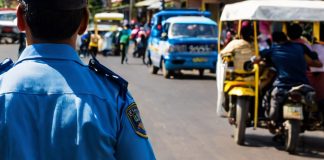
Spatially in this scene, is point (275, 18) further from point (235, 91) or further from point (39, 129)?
point (39, 129)

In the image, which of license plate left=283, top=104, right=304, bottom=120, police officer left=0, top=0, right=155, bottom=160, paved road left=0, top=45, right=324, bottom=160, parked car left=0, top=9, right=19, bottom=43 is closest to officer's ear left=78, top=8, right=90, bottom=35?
police officer left=0, top=0, right=155, bottom=160

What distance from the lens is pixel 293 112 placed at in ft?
26.8

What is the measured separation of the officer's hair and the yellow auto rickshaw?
640 cm

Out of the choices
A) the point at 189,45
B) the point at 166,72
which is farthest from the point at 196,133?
the point at 166,72

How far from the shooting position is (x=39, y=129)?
1.92 m

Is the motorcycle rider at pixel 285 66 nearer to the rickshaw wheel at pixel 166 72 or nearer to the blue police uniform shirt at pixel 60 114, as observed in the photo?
the blue police uniform shirt at pixel 60 114

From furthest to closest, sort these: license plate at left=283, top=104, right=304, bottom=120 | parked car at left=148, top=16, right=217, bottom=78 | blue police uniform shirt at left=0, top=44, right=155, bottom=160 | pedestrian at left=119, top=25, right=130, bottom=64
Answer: pedestrian at left=119, top=25, right=130, bottom=64
parked car at left=148, top=16, right=217, bottom=78
license plate at left=283, top=104, right=304, bottom=120
blue police uniform shirt at left=0, top=44, right=155, bottom=160

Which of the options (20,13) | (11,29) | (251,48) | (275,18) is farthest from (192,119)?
(11,29)

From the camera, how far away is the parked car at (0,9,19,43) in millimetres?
44219

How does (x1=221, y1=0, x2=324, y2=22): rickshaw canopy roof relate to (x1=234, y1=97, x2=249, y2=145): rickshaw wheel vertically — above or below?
above

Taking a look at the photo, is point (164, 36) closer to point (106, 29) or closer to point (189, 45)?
point (189, 45)

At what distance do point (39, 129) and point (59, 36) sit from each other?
0.31 meters

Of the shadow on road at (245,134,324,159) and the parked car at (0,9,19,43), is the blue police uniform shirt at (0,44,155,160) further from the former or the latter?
the parked car at (0,9,19,43)

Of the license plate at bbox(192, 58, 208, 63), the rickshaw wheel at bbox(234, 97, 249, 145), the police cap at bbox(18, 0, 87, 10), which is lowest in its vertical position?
the license plate at bbox(192, 58, 208, 63)
